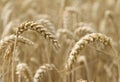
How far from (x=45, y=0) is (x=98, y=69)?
2.73 meters

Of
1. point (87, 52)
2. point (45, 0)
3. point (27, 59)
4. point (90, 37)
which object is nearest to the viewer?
point (90, 37)

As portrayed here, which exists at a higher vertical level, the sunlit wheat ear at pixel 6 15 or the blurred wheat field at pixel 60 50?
the sunlit wheat ear at pixel 6 15

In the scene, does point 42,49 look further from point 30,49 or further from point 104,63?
point 104,63

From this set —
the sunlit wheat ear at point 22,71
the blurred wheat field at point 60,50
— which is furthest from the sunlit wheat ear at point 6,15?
the sunlit wheat ear at point 22,71

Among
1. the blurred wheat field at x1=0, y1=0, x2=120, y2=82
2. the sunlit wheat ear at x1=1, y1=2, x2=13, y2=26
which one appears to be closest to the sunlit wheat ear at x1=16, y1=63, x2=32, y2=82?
the blurred wheat field at x1=0, y1=0, x2=120, y2=82

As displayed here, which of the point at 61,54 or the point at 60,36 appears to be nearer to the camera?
the point at 60,36

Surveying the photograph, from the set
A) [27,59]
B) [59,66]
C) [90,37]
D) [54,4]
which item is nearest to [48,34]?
[90,37]

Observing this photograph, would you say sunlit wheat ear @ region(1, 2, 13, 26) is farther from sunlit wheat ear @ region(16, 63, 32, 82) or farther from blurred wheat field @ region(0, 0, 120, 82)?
sunlit wheat ear @ region(16, 63, 32, 82)

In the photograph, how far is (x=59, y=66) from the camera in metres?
3.00

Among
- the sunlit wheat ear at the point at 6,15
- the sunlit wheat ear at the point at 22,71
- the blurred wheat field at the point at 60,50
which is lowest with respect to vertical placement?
the sunlit wheat ear at the point at 22,71

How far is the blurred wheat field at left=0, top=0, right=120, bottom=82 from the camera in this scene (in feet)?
5.77

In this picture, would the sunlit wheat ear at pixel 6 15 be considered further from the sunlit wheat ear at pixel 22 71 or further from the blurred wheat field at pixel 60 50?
the sunlit wheat ear at pixel 22 71

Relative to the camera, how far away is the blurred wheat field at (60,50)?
176cm

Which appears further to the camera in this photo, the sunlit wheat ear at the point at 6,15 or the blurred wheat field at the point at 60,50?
the sunlit wheat ear at the point at 6,15
